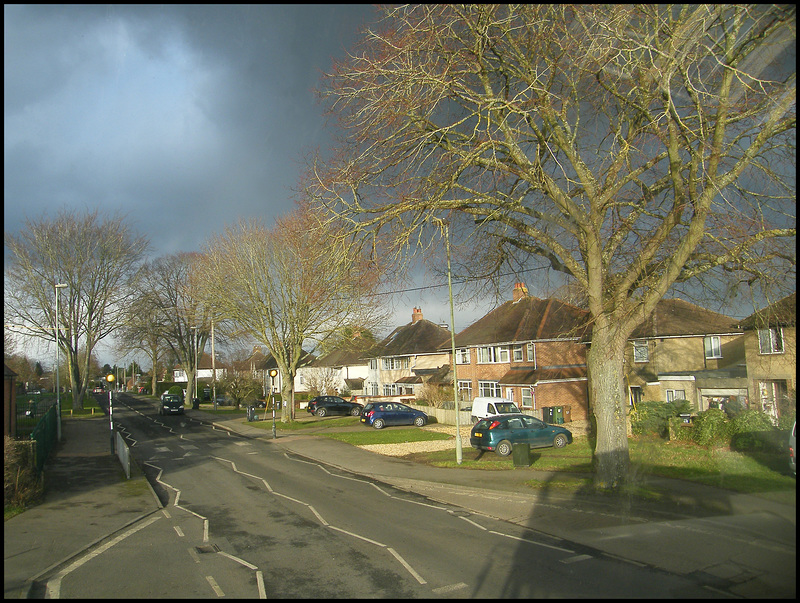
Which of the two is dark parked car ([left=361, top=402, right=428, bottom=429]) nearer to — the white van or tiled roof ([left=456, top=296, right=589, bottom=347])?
the white van

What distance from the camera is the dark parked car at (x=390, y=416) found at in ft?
109

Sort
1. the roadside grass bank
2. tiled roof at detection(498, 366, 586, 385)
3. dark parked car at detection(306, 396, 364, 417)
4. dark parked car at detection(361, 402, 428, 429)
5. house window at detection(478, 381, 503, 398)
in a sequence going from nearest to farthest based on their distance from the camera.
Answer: the roadside grass bank, dark parked car at detection(361, 402, 428, 429), tiled roof at detection(498, 366, 586, 385), house window at detection(478, 381, 503, 398), dark parked car at detection(306, 396, 364, 417)

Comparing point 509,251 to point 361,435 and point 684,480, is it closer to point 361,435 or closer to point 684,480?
point 684,480

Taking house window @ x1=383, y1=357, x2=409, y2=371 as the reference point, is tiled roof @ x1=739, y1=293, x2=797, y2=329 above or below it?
above

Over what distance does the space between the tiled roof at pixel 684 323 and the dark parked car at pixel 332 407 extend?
21.3 metres

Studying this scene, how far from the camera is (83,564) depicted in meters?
9.06

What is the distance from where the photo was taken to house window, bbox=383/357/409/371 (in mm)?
54562

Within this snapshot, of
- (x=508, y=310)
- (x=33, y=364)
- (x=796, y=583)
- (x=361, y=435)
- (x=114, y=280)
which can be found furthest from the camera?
(x=33, y=364)

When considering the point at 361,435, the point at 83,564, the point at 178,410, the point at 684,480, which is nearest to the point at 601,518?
the point at 684,480

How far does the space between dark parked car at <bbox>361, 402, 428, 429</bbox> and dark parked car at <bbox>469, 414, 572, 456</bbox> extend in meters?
12.1

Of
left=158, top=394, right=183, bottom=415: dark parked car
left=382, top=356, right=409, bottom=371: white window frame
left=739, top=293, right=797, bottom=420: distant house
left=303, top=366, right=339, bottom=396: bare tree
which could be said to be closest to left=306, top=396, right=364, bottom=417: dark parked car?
left=382, top=356, right=409, bottom=371: white window frame

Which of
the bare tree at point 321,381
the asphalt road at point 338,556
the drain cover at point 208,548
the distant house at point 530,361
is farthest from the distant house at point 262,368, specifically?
the drain cover at point 208,548

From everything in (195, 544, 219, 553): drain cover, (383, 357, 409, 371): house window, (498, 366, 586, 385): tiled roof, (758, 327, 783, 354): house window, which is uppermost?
(758, 327, 783, 354): house window

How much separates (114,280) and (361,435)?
1146 inches
